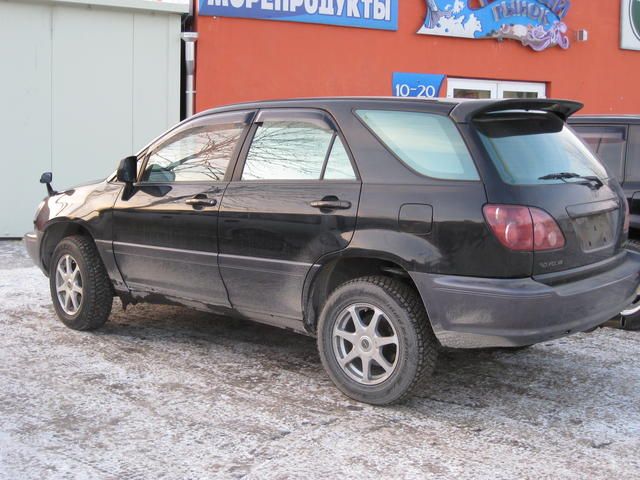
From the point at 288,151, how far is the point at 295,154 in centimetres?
6

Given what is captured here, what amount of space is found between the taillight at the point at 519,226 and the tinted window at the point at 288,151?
113 centimetres

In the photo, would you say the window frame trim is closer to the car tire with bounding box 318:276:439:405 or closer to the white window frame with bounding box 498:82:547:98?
the car tire with bounding box 318:276:439:405

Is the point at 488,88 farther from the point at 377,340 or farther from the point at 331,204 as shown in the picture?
the point at 377,340

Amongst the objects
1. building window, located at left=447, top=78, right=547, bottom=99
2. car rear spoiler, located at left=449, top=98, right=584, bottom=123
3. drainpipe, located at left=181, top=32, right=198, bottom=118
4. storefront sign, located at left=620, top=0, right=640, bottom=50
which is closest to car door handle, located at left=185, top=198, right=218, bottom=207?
car rear spoiler, located at left=449, top=98, right=584, bottom=123

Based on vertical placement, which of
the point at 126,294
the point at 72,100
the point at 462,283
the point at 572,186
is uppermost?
the point at 72,100

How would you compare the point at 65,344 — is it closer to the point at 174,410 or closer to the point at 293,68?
the point at 174,410

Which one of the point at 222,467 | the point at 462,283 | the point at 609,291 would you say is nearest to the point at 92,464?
the point at 222,467

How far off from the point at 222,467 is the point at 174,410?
0.77 metres

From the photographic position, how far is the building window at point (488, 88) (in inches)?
488

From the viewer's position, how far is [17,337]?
545 cm

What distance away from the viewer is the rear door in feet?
12.2

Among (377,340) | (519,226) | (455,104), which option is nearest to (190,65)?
(455,104)

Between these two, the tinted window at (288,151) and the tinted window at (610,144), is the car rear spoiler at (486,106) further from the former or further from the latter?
the tinted window at (610,144)

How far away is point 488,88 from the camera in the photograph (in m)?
12.6
